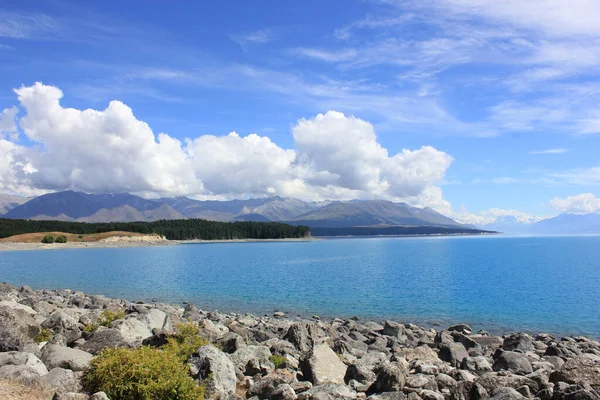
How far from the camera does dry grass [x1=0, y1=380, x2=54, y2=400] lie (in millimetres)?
10633

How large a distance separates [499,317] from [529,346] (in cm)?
1448

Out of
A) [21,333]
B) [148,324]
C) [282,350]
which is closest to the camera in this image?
[21,333]

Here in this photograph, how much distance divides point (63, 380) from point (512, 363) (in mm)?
17345

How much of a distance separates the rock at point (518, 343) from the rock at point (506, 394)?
607 inches

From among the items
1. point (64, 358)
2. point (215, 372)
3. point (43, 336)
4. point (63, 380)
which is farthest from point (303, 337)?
point (63, 380)

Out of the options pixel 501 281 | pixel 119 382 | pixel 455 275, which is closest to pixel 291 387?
pixel 119 382

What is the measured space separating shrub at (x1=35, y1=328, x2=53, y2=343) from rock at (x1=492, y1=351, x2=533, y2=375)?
60.2 feet

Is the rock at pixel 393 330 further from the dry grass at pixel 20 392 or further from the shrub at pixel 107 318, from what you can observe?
the dry grass at pixel 20 392

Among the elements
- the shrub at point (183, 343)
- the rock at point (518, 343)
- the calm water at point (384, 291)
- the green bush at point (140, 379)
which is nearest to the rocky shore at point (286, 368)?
the shrub at point (183, 343)

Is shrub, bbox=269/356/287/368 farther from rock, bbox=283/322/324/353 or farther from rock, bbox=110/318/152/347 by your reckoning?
rock, bbox=110/318/152/347

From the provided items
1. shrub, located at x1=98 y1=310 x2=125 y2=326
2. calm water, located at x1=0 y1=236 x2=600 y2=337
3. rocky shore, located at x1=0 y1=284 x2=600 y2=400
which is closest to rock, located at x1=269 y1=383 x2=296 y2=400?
rocky shore, located at x1=0 y1=284 x2=600 y2=400

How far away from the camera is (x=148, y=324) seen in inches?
818

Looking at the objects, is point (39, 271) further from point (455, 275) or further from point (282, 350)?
point (282, 350)

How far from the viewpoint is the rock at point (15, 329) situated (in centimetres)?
1471
